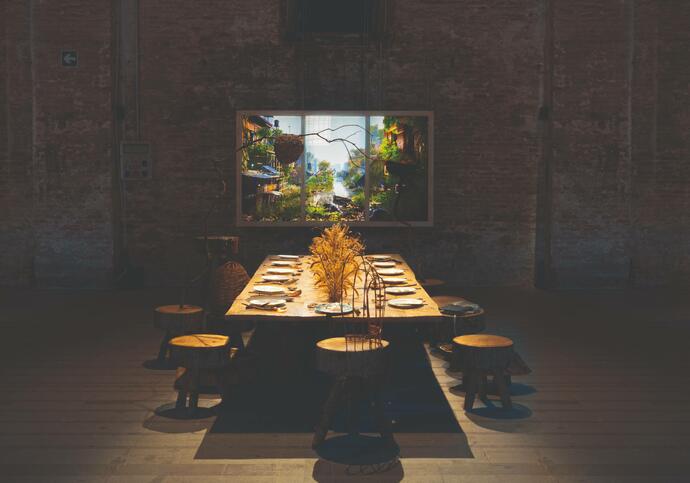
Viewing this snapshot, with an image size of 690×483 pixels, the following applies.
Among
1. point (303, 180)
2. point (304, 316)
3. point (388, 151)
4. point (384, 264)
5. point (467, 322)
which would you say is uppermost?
point (388, 151)

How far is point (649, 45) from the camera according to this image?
11258 millimetres

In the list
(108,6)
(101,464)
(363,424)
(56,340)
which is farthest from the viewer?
(108,6)

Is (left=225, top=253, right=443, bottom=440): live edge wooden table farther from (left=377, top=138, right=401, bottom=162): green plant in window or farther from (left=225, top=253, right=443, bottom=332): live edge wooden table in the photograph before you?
(left=377, top=138, right=401, bottom=162): green plant in window

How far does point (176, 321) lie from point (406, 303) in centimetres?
215

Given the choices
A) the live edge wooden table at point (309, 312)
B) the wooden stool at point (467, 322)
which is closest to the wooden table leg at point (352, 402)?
the live edge wooden table at point (309, 312)

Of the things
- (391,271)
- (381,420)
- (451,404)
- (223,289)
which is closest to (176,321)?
(223,289)

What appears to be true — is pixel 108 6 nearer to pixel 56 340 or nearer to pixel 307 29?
pixel 307 29

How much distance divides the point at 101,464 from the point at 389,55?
817 centimetres

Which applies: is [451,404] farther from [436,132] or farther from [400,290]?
[436,132]

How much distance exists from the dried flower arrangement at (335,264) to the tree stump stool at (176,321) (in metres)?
1.13

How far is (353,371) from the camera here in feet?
15.1

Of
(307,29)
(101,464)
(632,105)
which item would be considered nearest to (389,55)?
(307,29)

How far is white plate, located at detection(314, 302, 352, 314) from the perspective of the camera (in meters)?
5.29

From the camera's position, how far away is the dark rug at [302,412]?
15.2ft
